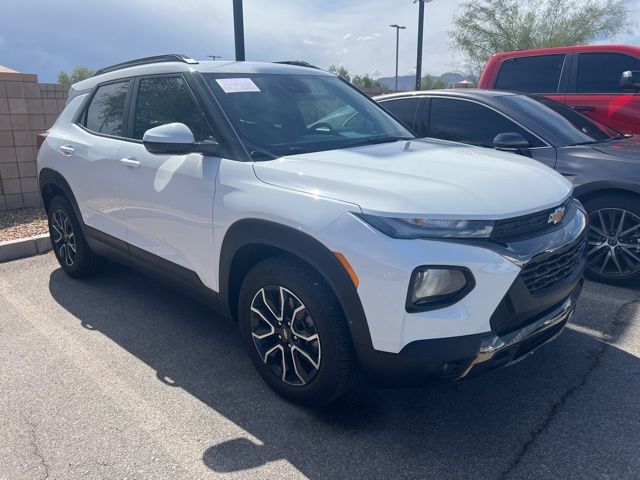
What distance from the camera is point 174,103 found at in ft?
11.2

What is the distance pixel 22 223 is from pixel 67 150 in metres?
2.64

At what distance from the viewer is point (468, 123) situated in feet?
16.7

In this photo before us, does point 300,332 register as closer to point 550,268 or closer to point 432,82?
point 550,268

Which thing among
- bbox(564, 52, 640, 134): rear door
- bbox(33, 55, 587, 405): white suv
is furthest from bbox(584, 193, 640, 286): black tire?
bbox(564, 52, 640, 134): rear door

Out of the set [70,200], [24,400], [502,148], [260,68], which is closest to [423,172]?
[260,68]

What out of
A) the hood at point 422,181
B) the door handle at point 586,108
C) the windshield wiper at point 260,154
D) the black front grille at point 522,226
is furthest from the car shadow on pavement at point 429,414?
the door handle at point 586,108

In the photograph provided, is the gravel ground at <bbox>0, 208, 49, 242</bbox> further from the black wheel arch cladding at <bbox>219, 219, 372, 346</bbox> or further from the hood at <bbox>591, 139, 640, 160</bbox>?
the hood at <bbox>591, 139, 640, 160</bbox>

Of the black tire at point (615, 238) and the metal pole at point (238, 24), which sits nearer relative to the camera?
the black tire at point (615, 238)

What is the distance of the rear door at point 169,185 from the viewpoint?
120 inches

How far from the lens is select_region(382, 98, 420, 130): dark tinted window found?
552 cm

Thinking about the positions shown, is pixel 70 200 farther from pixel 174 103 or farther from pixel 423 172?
pixel 423 172

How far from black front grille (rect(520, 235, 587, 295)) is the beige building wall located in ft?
21.5

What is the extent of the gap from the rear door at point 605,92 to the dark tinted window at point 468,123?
215 cm

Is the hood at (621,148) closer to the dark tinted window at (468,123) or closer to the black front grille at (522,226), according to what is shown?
the dark tinted window at (468,123)
